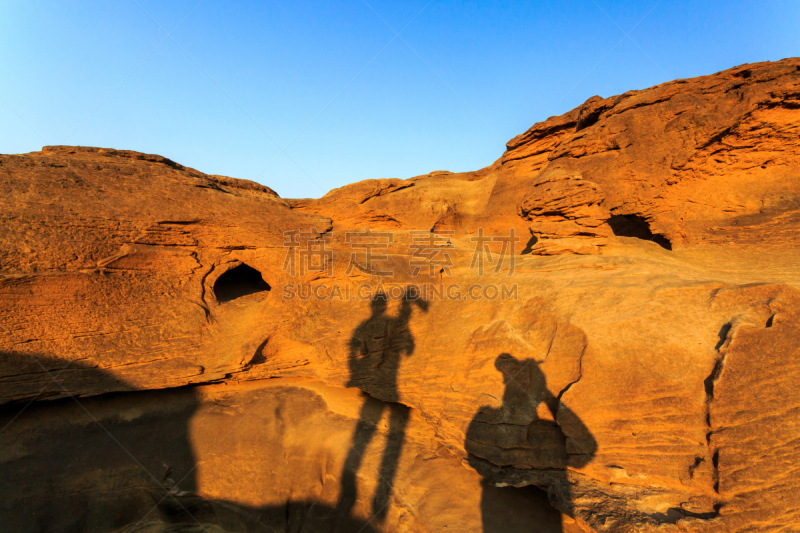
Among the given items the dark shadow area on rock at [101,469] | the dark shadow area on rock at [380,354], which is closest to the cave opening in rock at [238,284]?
the dark shadow area on rock at [101,469]

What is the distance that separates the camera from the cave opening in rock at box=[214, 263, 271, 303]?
739cm

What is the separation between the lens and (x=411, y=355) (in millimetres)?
5961

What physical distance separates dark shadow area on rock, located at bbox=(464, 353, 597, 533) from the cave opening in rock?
5.37 meters

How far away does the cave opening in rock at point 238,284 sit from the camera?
7.39 metres

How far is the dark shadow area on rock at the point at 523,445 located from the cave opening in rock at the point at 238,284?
17.6 feet

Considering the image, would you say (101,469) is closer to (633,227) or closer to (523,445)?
(523,445)

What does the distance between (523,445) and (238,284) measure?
6790mm

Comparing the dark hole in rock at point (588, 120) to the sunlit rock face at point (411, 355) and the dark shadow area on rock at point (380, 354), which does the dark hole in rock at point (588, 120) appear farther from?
the dark shadow area on rock at point (380, 354)

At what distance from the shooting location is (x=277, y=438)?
19.6 ft

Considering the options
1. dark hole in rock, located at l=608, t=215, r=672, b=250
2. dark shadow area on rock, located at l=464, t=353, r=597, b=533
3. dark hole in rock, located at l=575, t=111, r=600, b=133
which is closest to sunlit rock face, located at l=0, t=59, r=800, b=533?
dark shadow area on rock, located at l=464, t=353, r=597, b=533

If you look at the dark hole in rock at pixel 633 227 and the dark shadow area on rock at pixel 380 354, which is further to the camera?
the dark hole in rock at pixel 633 227

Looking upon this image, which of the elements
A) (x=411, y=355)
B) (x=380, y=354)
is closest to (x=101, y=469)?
(x=380, y=354)

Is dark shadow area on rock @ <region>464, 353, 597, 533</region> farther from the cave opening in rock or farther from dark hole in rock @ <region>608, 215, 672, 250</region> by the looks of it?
dark hole in rock @ <region>608, 215, 672, 250</region>

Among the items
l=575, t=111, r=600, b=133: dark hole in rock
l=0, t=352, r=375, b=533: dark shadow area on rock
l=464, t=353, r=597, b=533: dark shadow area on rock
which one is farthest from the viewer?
l=575, t=111, r=600, b=133: dark hole in rock
